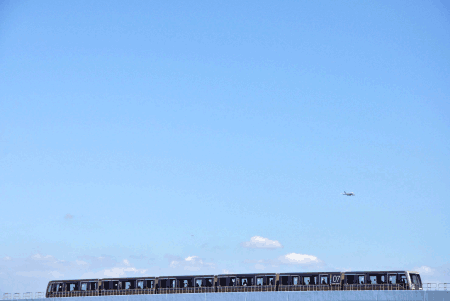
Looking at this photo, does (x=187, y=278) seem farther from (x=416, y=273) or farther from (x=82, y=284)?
(x=416, y=273)

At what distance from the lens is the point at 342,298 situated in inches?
3132

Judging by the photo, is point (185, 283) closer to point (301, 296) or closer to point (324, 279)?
point (301, 296)

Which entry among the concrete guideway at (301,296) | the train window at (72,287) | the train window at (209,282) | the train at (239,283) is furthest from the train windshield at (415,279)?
the train window at (72,287)

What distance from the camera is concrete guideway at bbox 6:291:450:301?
76.4 metres

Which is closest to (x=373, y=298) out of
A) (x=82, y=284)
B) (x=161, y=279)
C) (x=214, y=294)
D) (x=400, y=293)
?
(x=400, y=293)

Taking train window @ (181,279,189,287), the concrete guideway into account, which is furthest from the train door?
train window @ (181,279,189,287)

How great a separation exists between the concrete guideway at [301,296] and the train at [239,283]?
40.9 inches

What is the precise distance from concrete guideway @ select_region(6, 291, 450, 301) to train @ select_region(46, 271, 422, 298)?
3.41ft

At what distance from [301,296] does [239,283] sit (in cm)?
1060

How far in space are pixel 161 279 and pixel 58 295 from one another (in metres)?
19.9

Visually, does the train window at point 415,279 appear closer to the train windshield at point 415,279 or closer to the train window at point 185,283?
the train windshield at point 415,279

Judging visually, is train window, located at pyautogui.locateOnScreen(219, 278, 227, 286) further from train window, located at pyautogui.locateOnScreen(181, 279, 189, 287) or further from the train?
train window, located at pyautogui.locateOnScreen(181, 279, 189, 287)

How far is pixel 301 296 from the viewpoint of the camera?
272 feet

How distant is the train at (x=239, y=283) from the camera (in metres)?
79.2
